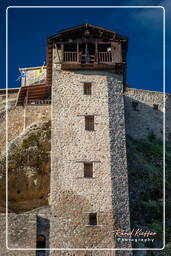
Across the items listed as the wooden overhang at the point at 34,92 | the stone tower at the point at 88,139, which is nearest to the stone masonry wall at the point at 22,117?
the wooden overhang at the point at 34,92

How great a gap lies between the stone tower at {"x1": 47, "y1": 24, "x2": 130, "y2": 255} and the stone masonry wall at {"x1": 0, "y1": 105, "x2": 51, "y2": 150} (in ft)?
14.9

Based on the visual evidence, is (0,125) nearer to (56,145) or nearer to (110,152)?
(56,145)

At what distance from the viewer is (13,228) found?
30.2 meters

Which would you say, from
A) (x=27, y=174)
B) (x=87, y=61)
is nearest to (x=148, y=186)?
(x=27, y=174)

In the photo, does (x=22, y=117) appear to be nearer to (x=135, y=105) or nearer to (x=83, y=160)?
(x=83, y=160)

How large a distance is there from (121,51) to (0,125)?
42.5 feet

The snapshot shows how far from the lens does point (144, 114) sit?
155 ft

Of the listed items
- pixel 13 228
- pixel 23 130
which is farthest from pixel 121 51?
pixel 13 228

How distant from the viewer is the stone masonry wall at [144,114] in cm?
4591

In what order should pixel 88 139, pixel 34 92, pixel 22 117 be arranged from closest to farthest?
1. pixel 88 139
2. pixel 22 117
3. pixel 34 92

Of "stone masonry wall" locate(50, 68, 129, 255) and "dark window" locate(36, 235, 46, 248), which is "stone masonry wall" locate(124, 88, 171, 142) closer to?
"stone masonry wall" locate(50, 68, 129, 255)

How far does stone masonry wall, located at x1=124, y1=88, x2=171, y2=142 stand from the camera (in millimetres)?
45906

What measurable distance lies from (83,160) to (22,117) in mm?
10144

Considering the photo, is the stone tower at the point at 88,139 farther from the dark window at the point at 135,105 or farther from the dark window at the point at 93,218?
the dark window at the point at 135,105
